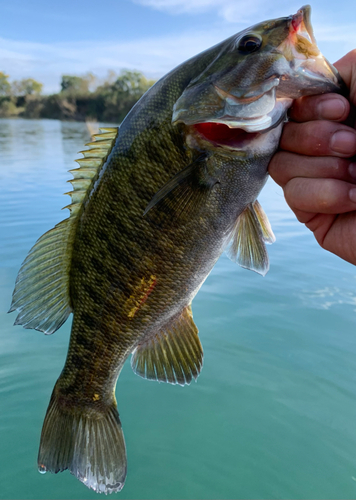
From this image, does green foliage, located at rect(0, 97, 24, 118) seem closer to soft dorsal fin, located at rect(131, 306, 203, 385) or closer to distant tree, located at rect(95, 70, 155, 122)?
distant tree, located at rect(95, 70, 155, 122)

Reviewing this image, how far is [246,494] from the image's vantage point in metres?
2.92

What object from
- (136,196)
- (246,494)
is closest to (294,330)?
(246,494)

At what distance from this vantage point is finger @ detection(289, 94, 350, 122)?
55.7 inches

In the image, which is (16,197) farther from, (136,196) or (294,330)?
(136,196)

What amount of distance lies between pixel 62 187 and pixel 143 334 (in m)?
11.9

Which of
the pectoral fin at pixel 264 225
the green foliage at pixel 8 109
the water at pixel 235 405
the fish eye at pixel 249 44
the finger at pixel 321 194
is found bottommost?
the water at pixel 235 405

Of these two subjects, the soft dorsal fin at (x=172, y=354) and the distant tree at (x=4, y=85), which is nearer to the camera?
the soft dorsal fin at (x=172, y=354)

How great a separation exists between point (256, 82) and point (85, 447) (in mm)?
1650

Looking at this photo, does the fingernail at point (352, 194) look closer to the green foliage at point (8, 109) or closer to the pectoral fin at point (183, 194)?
the pectoral fin at point (183, 194)

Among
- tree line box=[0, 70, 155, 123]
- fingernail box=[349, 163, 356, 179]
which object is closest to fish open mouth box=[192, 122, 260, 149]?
fingernail box=[349, 163, 356, 179]

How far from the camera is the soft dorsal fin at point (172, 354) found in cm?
188

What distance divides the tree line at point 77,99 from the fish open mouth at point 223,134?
3261 cm

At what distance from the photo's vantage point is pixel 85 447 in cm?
184

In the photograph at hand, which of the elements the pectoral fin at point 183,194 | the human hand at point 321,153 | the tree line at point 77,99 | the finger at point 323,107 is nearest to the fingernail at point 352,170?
the human hand at point 321,153
